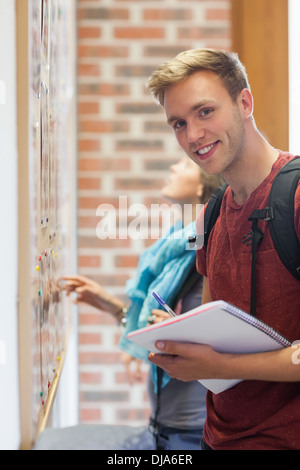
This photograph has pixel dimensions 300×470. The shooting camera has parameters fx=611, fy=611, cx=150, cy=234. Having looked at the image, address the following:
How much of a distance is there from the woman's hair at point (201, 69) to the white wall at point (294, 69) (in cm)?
85

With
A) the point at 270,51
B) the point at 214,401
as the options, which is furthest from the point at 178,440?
the point at 270,51

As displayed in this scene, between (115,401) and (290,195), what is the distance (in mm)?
1909

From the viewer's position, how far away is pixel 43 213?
1.29 metres

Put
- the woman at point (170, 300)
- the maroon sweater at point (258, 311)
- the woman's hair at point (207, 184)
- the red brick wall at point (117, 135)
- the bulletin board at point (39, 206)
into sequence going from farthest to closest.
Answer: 1. the red brick wall at point (117, 135)
2. the woman's hair at point (207, 184)
3. the woman at point (170, 300)
4. the bulletin board at point (39, 206)
5. the maroon sweater at point (258, 311)

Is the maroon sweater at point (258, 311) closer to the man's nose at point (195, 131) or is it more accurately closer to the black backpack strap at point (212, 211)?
the black backpack strap at point (212, 211)

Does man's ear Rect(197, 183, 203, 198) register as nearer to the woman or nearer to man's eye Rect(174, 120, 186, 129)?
the woman

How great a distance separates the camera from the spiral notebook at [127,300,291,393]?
781mm

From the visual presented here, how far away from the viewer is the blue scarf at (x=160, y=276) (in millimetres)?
1654

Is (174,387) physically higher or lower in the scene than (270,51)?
lower

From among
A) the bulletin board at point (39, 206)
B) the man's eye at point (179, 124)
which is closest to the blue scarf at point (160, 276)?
the bulletin board at point (39, 206)

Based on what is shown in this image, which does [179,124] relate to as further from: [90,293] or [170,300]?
[90,293]

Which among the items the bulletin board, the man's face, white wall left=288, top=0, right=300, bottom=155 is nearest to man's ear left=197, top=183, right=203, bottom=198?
white wall left=288, top=0, right=300, bottom=155

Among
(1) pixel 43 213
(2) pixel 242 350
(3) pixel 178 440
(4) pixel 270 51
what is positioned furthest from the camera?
(4) pixel 270 51

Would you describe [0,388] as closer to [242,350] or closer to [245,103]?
[242,350]
